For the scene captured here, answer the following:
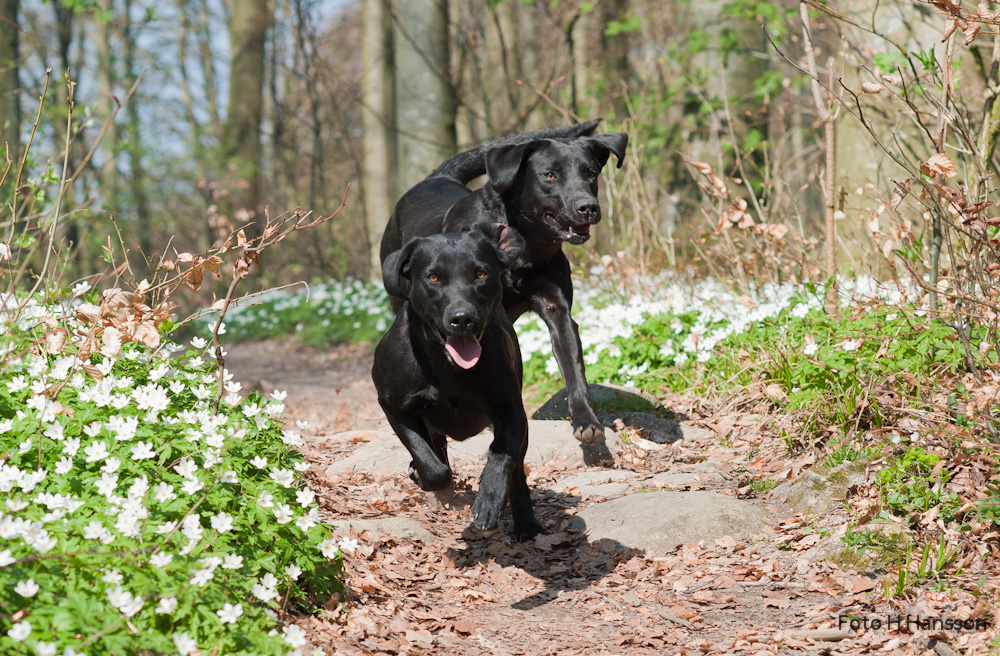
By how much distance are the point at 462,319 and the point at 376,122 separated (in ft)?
40.4

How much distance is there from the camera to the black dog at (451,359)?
4.23m

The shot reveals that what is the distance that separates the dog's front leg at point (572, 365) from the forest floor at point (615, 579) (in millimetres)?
414

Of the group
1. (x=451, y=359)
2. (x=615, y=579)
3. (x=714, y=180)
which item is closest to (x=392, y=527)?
(x=451, y=359)

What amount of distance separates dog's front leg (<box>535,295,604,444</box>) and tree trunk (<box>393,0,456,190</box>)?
23.1 feet

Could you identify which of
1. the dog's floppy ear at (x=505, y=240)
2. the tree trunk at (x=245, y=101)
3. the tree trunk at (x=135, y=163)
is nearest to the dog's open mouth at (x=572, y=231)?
the dog's floppy ear at (x=505, y=240)

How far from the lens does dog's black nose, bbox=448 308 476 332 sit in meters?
4.09

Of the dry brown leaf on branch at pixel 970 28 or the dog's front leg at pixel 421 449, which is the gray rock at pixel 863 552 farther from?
the dry brown leaf on branch at pixel 970 28

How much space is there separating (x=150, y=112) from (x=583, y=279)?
68.3ft

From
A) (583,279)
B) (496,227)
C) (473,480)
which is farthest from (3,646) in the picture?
(583,279)

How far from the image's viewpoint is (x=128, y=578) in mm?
2686

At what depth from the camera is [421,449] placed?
4.40 m

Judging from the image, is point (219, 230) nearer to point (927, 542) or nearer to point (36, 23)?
point (36, 23)

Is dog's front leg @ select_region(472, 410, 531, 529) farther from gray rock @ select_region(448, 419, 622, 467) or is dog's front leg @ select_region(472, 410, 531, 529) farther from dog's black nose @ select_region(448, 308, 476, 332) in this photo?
gray rock @ select_region(448, 419, 622, 467)

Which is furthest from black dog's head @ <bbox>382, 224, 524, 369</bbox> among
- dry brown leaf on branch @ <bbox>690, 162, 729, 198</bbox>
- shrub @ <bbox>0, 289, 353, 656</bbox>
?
dry brown leaf on branch @ <bbox>690, 162, 729, 198</bbox>
